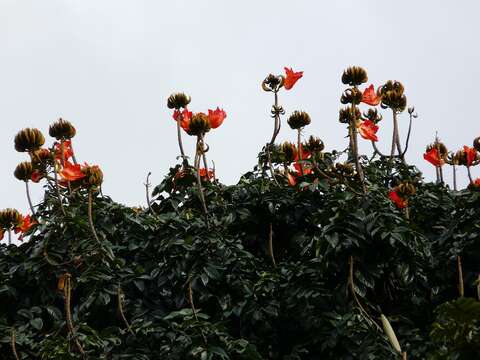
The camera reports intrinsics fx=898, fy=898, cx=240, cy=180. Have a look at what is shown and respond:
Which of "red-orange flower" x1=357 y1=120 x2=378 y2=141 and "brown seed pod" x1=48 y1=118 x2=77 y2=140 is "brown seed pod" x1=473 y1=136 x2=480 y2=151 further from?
"brown seed pod" x1=48 y1=118 x2=77 y2=140

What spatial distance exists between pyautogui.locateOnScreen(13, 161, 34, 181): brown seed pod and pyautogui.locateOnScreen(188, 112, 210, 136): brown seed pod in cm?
91

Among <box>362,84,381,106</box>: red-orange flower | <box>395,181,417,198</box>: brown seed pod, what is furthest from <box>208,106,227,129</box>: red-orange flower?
<box>395,181,417,198</box>: brown seed pod

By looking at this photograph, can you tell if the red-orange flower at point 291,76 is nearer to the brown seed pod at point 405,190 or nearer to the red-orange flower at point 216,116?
the red-orange flower at point 216,116

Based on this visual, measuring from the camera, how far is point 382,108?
4.81 meters

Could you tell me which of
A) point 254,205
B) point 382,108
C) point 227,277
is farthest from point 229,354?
point 382,108

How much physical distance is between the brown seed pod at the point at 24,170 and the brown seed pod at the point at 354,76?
166cm

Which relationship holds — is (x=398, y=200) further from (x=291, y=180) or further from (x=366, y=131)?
(x=291, y=180)

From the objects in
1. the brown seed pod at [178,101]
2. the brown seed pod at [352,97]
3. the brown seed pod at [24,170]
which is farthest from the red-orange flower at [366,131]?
the brown seed pod at [24,170]

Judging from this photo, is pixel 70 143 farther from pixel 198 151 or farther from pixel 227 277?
pixel 227 277

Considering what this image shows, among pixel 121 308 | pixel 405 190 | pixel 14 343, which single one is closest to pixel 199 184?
pixel 121 308

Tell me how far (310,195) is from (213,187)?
1.75ft

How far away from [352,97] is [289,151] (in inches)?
27.7

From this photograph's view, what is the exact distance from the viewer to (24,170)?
4.60m

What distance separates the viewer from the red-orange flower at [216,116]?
169 inches
